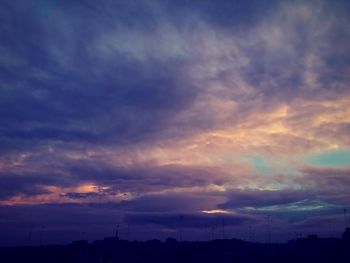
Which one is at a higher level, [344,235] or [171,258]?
[344,235]

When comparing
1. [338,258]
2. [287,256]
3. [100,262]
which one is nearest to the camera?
[338,258]

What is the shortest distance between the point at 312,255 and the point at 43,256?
13950 centimetres

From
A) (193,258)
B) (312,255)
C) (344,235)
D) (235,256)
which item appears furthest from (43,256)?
(344,235)

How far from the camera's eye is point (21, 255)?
19212cm

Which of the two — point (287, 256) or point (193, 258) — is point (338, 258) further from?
point (193, 258)

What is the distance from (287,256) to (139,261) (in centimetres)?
7945

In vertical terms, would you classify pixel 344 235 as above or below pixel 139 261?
above

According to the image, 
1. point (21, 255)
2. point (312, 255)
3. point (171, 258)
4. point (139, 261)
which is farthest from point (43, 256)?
point (312, 255)

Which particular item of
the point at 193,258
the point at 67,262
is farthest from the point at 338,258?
the point at 67,262

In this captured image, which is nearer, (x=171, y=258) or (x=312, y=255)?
(x=312, y=255)

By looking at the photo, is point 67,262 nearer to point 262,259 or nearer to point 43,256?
point 43,256

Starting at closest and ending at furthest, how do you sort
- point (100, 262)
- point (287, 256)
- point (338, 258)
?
1. point (338, 258)
2. point (287, 256)
3. point (100, 262)

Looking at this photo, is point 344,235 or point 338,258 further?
point 344,235

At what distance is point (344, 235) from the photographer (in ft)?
614
